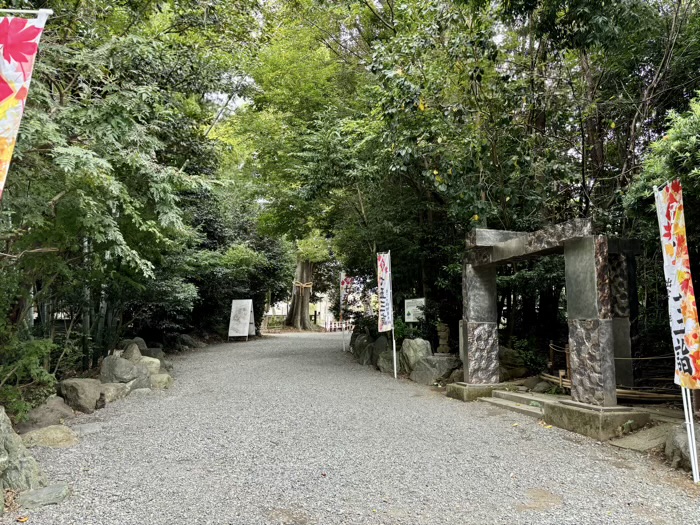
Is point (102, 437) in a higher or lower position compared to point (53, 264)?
lower

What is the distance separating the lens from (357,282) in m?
12.9

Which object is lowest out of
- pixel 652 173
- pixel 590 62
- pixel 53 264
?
pixel 53 264

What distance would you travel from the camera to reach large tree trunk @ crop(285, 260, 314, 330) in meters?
23.4

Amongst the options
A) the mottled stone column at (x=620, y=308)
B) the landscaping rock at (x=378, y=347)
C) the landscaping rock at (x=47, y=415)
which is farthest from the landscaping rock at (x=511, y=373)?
the landscaping rock at (x=47, y=415)

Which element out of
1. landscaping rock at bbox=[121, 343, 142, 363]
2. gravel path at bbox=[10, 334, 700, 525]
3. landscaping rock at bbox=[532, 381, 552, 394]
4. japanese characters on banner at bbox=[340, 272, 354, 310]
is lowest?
gravel path at bbox=[10, 334, 700, 525]

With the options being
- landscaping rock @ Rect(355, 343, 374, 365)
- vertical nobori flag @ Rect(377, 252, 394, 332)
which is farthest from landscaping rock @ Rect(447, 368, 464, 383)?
landscaping rock @ Rect(355, 343, 374, 365)

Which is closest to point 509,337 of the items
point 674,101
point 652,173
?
point 674,101

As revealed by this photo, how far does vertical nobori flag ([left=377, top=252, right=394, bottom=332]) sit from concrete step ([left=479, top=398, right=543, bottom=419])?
2508 mm

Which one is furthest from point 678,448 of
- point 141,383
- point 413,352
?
point 141,383

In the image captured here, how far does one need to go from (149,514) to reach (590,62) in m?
8.11

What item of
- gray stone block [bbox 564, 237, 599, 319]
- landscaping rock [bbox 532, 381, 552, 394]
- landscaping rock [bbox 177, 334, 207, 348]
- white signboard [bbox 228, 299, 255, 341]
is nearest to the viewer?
gray stone block [bbox 564, 237, 599, 319]

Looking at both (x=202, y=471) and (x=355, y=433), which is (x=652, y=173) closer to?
(x=355, y=433)

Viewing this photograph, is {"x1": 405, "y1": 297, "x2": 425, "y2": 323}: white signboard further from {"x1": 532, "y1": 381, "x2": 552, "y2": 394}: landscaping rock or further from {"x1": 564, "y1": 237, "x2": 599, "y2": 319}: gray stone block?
{"x1": 564, "y1": 237, "x2": 599, "y2": 319}: gray stone block

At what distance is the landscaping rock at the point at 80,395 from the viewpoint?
5.95 m
